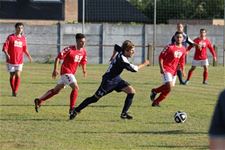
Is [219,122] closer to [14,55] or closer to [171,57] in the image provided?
[171,57]

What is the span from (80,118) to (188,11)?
170ft

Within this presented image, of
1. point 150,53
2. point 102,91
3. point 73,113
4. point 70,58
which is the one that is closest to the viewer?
point 102,91

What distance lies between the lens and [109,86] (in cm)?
1169

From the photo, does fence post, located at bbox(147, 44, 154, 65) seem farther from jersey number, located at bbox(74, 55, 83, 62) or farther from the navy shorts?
the navy shorts

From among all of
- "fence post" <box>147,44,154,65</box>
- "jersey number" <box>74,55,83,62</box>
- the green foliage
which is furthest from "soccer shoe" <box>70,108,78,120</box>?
the green foliage

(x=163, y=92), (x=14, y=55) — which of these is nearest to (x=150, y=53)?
(x=14, y=55)

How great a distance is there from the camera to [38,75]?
81.5 feet

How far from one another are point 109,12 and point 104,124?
36.1 meters

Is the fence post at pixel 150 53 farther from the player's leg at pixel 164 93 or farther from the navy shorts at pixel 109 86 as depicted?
the navy shorts at pixel 109 86

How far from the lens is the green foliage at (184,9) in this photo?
43.8 metres

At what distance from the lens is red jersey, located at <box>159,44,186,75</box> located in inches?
563

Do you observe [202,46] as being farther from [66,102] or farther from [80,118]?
[80,118]

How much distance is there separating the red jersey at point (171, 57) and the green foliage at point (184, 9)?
1131 inches

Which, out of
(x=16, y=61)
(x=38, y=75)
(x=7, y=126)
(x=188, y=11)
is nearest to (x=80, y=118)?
(x=7, y=126)
